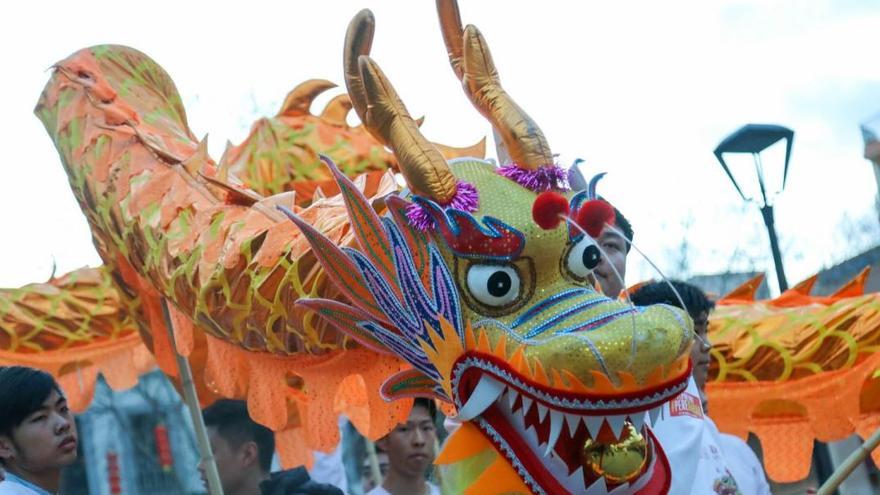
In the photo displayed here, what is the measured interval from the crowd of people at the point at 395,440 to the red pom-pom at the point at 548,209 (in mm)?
112

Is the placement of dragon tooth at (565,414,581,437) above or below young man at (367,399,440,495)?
above

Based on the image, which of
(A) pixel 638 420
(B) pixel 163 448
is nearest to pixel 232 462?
(A) pixel 638 420

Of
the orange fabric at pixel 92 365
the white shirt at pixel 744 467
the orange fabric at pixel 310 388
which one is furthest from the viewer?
the orange fabric at pixel 92 365

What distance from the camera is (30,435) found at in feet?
9.73

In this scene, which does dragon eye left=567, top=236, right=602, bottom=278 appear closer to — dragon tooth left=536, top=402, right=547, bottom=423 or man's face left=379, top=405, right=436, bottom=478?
dragon tooth left=536, top=402, right=547, bottom=423

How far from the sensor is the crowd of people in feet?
9.72

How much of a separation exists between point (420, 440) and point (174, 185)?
1.00m

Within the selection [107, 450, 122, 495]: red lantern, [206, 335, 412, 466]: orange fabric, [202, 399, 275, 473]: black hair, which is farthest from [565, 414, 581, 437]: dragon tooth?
[107, 450, 122, 495]: red lantern

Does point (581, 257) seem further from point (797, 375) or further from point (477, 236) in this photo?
point (797, 375)

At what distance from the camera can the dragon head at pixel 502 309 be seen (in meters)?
2.58

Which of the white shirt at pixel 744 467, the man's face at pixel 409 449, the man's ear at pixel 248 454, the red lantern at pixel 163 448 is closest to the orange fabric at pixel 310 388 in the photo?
the man's face at pixel 409 449

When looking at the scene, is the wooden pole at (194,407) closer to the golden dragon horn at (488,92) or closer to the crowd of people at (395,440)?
the crowd of people at (395,440)

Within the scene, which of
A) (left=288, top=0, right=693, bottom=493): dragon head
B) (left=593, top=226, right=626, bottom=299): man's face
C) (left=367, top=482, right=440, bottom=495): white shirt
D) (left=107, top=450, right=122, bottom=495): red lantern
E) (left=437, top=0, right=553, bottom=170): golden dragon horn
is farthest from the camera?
(left=107, top=450, right=122, bottom=495): red lantern

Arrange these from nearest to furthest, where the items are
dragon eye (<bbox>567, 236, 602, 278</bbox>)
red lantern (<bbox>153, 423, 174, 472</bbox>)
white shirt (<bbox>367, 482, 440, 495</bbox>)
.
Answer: dragon eye (<bbox>567, 236, 602, 278</bbox>)
white shirt (<bbox>367, 482, 440, 495</bbox>)
red lantern (<bbox>153, 423, 174, 472</bbox>)
